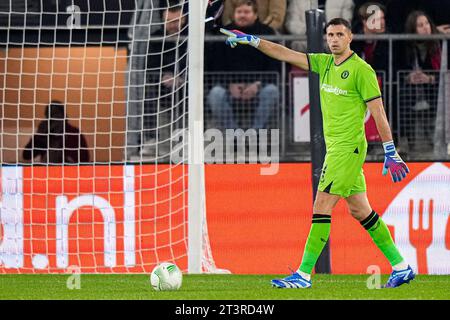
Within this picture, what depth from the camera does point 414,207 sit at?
1352 cm

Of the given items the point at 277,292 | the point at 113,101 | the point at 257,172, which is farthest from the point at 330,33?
the point at 113,101

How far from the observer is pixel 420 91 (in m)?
14.5

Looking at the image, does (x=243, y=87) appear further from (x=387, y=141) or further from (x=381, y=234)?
(x=387, y=141)

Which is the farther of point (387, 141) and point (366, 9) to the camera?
point (366, 9)

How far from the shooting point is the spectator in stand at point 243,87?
14484mm

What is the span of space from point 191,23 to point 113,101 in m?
2.24

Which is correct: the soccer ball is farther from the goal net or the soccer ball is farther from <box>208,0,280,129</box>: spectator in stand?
<box>208,0,280,129</box>: spectator in stand

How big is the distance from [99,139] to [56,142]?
634 mm

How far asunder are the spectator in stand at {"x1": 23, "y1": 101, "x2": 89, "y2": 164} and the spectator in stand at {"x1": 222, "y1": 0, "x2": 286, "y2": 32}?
226cm

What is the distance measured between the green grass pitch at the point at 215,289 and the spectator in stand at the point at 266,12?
3644 millimetres

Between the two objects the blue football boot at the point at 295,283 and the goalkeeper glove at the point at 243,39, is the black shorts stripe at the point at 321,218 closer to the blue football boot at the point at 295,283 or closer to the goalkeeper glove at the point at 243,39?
the blue football boot at the point at 295,283

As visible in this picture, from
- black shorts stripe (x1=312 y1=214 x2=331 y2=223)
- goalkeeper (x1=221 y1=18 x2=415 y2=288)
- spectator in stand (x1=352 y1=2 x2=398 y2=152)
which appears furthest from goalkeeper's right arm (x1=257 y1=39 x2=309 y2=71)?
spectator in stand (x1=352 y1=2 x2=398 y2=152)

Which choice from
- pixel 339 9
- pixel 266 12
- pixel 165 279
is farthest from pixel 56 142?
pixel 165 279

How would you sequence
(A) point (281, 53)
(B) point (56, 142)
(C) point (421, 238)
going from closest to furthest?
(A) point (281, 53) < (C) point (421, 238) < (B) point (56, 142)
